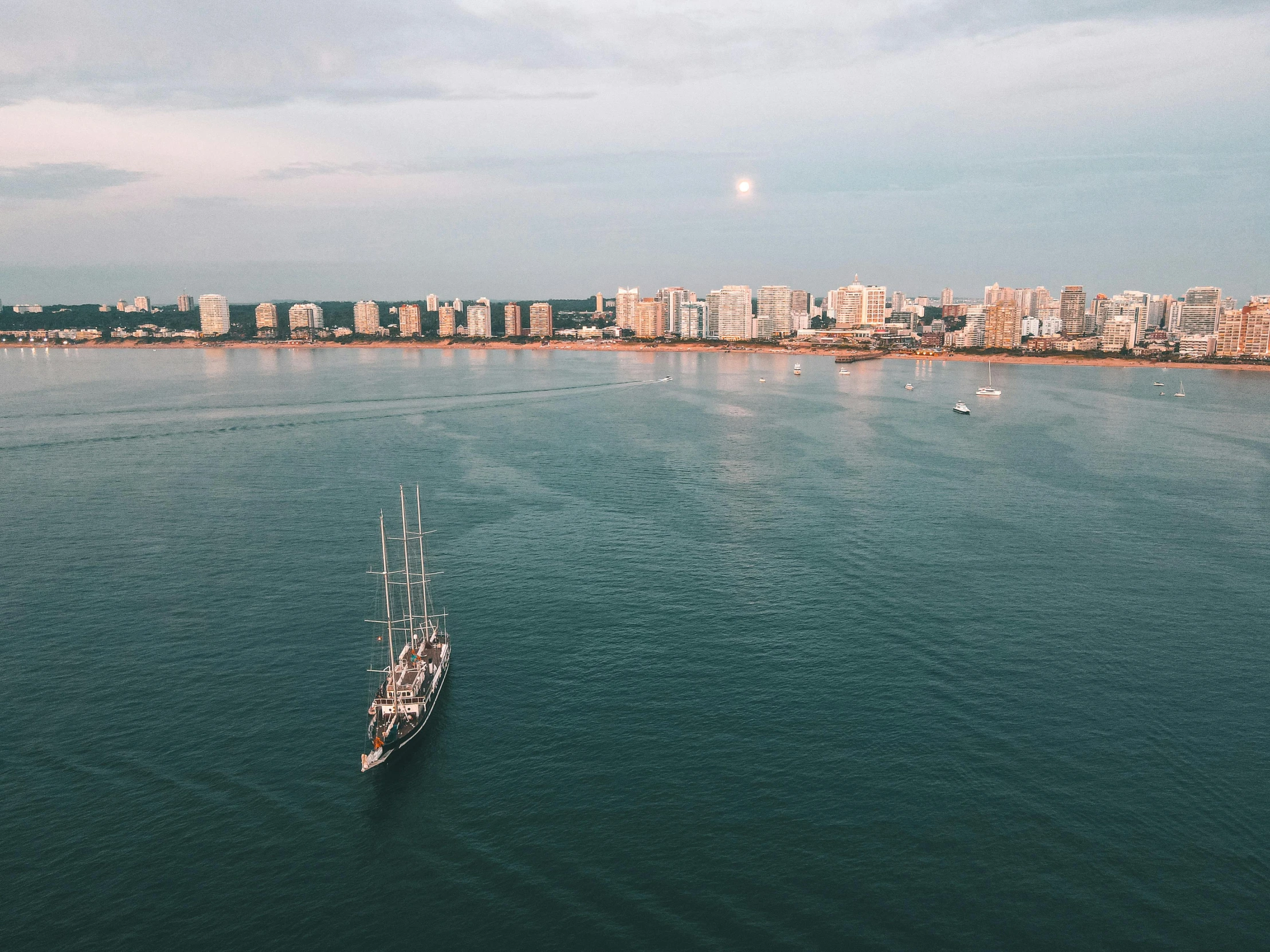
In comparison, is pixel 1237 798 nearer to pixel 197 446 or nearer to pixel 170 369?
pixel 197 446

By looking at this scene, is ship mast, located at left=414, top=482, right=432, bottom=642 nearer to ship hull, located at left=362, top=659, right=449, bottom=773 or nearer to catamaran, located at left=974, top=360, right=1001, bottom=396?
ship hull, located at left=362, top=659, right=449, bottom=773

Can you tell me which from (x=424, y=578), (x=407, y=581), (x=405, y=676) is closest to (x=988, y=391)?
(x=424, y=578)

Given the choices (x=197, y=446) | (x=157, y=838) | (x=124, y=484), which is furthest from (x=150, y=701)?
(x=197, y=446)

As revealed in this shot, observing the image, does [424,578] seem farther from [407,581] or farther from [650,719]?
[650,719]

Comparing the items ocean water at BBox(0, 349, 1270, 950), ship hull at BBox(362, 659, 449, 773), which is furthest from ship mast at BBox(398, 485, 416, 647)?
ship hull at BBox(362, 659, 449, 773)

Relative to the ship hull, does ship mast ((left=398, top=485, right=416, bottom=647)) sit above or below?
above

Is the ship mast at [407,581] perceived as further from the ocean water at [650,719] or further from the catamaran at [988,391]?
the catamaran at [988,391]
